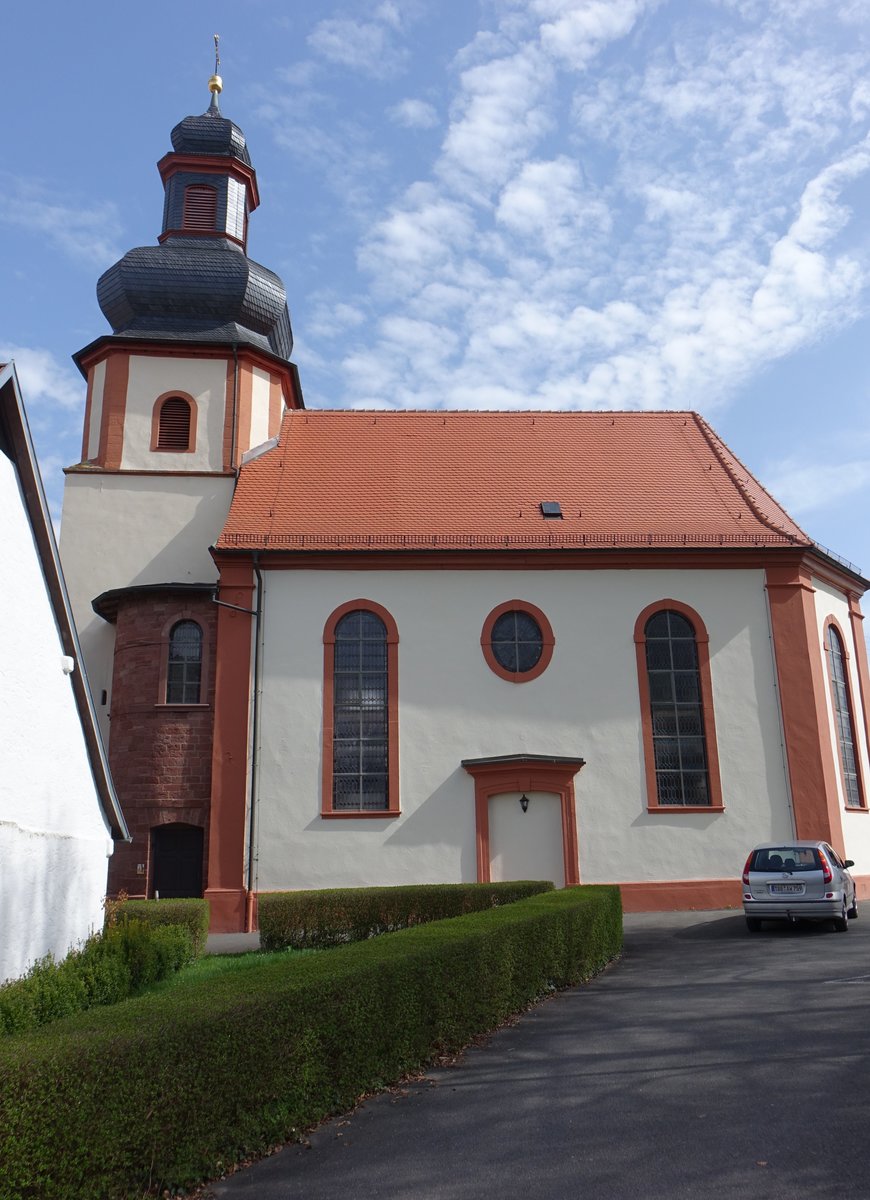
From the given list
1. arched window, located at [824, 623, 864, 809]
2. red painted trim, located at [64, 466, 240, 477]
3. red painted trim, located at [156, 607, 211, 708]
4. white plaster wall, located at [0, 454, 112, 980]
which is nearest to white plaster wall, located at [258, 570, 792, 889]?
red painted trim, located at [156, 607, 211, 708]

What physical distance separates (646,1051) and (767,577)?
48.3 feet

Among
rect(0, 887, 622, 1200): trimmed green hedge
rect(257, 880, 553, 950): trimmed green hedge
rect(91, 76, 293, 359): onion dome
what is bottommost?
rect(0, 887, 622, 1200): trimmed green hedge

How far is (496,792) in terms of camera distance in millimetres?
19484

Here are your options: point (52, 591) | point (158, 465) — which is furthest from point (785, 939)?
point (158, 465)

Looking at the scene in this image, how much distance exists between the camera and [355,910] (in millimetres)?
15555

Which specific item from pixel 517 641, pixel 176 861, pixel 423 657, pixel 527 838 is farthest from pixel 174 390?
pixel 527 838

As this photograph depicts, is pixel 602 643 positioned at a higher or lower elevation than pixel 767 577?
lower

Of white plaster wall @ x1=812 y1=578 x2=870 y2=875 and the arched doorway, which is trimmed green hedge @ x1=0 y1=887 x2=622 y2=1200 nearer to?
the arched doorway

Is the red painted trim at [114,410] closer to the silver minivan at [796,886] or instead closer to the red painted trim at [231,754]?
the red painted trim at [231,754]

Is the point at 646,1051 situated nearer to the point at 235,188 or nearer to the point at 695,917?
the point at 695,917

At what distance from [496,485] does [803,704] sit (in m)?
7.83

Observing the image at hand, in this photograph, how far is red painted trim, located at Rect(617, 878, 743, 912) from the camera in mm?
19094

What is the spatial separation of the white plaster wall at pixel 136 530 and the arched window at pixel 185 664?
1812 mm

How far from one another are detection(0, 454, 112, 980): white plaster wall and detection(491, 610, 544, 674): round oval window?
1086 cm
